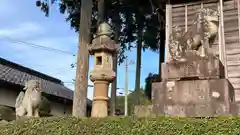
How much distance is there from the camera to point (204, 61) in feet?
26.9

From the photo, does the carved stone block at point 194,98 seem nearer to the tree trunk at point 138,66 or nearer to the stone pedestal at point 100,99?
the stone pedestal at point 100,99

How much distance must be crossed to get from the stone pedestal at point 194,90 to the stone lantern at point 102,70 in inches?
66.8

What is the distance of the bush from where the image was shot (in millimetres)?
6195

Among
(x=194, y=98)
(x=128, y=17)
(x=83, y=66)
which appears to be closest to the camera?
(x=194, y=98)

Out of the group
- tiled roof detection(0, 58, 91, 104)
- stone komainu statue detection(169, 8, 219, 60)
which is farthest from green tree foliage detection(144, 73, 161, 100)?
stone komainu statue detection(169, 8, 219, 60)

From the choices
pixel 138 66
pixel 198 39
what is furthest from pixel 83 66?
pixel 138 66

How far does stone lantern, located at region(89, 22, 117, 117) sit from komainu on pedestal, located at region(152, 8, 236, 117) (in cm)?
170

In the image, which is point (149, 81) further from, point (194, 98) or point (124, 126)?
point (124, 126)

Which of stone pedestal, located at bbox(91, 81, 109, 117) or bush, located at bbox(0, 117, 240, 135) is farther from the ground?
stone pedestal, located at bbox(91, 81, 109, 117)

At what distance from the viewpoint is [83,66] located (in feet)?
42.7

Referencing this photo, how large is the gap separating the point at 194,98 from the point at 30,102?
15.4 feet

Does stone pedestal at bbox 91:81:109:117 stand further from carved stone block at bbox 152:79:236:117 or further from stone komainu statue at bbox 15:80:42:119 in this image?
stone komainu statue at bbox 15:80:42:119

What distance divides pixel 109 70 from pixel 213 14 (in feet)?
10.0

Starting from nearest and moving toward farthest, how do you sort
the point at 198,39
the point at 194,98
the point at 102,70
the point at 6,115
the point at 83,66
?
1. the point at 194,98
2. the point at 198,39
3. the point at 102,70
4. the point at 6,115
5. the point at 83,66
